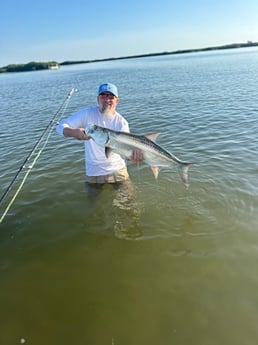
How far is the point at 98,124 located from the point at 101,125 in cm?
6

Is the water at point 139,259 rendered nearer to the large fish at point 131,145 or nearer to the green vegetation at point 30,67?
the large fish at point 131,145

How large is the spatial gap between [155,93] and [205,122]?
40.6ft

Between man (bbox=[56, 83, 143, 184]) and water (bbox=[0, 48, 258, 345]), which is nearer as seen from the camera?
water (bbox=[0, 48, 258, 345])

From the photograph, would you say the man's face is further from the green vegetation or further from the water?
the green vegetation

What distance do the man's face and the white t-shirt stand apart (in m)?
0.11

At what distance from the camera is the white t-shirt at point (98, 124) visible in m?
6.85

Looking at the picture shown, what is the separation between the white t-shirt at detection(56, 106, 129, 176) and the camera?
6846 millimetres

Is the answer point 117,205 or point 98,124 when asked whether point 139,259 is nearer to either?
point 117,205

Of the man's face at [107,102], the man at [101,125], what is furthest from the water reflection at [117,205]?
the man's face at [107,102]

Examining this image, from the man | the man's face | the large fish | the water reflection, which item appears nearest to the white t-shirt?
the man

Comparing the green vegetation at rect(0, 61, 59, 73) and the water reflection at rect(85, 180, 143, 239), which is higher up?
the water reflection at rect(85, 180, 143, 239)

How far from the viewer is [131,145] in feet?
20.7

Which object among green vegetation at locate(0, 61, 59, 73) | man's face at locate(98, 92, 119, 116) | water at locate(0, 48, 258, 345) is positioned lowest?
green vegetation at locate(0, 61, 59, 73)

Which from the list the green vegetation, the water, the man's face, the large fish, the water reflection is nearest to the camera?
the water
